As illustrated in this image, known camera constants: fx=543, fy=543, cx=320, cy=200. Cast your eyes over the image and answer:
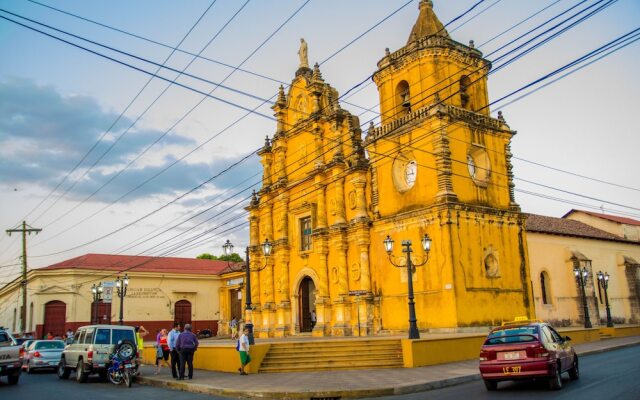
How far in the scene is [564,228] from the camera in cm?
3725

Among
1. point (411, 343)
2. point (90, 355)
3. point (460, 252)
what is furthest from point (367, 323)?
point (90, 355)

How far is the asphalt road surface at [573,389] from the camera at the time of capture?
10477 millimetres

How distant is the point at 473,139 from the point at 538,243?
10.9 metres

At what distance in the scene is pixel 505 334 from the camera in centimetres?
1238

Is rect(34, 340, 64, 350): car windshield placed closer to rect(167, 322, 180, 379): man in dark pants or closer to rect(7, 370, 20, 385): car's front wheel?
rect(7, 370, 20, 385): car's front wheel

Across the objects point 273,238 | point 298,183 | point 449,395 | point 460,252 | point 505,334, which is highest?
point 298,183

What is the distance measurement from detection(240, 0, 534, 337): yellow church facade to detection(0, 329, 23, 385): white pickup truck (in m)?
14.5

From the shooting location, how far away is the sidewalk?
13109 mm

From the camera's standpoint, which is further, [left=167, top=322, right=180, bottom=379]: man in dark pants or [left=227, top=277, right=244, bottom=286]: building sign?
[left=227, top=277, right=244, bottom=286]: building sign

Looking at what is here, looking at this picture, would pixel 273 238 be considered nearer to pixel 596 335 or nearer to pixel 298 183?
pixel 298 183

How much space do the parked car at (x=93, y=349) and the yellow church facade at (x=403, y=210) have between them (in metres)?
11.8

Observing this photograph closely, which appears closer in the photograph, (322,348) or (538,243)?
(322,348)

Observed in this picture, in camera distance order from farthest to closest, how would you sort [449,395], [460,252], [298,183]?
[298,183] → [460,252] → [449,395]

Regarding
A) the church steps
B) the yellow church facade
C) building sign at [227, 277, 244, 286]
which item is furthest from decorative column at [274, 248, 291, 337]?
the church steps
